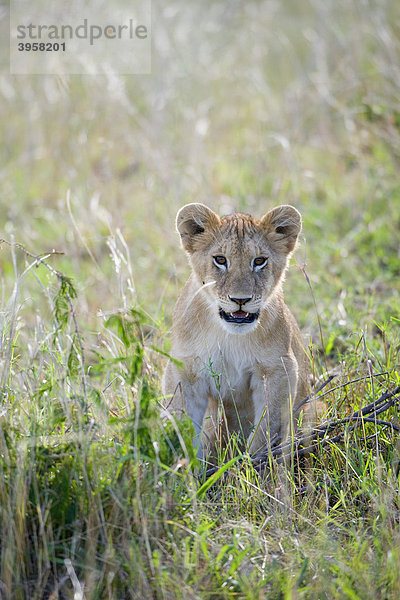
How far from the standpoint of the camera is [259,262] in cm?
442

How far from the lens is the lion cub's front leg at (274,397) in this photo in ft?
14.0

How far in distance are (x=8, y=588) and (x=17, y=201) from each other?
23.5 ft

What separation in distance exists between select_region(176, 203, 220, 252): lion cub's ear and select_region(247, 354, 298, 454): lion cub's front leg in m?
0.94

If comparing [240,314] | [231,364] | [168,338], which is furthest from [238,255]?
[168,338]

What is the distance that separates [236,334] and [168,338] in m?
1.49

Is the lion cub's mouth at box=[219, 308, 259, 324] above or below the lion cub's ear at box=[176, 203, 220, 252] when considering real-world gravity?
below

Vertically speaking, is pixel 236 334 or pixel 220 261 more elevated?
pixel 220 261

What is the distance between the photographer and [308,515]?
3689mm

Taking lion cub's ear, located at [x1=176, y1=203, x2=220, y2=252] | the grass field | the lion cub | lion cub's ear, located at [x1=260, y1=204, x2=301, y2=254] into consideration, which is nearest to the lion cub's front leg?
the lion cub

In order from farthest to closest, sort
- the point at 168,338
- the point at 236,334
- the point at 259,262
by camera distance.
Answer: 1. the point at 168,338
2. the point at 259,262
3. the point at 236,334

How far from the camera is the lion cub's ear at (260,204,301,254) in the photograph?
457 centimetres

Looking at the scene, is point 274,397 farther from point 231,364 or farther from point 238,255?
point 238,255

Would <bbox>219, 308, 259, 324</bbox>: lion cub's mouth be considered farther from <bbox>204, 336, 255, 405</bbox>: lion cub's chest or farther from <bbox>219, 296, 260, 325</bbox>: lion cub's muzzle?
<bbox>204, 336, 255, 405</bbox>: lion cub's chest

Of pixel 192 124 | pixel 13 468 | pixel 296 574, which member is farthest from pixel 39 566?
pixel 192 124
